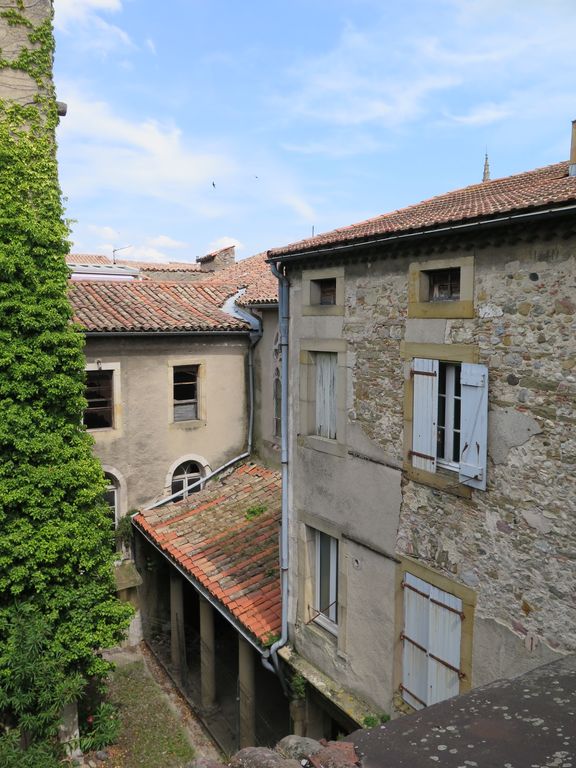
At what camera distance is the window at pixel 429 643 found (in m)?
7.00

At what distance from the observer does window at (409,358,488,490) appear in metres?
6.66

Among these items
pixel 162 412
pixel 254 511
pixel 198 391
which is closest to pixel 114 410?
pixel 162 412

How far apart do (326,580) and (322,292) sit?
14.6 ft

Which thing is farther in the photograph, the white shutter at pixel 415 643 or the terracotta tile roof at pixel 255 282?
the terracotta tile roof at pixel 255 282

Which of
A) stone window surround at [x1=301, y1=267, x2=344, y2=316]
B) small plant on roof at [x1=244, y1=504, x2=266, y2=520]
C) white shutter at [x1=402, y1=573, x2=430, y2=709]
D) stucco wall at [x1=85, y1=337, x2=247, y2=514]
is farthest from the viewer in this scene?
stucco wall at [x1=85, y1=337, x2=247, y2=514]

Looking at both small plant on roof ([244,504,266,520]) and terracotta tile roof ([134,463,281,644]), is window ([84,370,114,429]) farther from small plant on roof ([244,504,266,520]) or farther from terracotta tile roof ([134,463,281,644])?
small plant on roof ([244,504,266,520])

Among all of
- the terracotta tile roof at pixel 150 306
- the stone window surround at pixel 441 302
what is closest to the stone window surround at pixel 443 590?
the stone window surround at pixel 441 302

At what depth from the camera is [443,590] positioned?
718cm

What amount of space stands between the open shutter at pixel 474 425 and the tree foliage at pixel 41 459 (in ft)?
22.2

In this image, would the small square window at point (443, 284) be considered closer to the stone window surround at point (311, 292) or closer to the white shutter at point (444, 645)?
the stone window surround at point (311, 292)

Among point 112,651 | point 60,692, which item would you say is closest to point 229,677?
point 112,651

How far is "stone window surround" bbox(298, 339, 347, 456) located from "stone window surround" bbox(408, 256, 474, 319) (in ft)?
5.15

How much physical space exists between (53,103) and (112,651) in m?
12.0

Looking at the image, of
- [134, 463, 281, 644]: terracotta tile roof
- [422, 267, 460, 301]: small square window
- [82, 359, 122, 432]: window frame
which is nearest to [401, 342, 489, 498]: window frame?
[422, 267, 460, 301]: small square window
